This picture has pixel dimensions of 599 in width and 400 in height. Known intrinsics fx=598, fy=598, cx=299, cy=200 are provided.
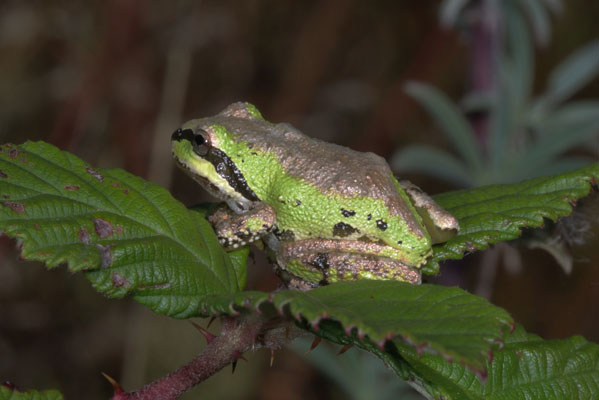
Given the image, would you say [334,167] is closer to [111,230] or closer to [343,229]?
[343,229]

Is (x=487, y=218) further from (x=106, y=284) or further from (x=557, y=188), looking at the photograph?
(x=106, y=284)

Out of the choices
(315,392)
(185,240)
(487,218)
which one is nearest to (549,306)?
(315,392)

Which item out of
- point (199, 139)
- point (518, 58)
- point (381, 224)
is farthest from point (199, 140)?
point (518, 58)

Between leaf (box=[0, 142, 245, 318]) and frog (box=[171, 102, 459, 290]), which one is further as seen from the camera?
frog (box=[171, 102, 459, 290])

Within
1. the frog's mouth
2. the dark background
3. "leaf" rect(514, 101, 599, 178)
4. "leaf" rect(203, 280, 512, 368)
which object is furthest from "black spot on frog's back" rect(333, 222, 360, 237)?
the dark background

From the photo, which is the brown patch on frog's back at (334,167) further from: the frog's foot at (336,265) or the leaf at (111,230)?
the leaf at (111,230)

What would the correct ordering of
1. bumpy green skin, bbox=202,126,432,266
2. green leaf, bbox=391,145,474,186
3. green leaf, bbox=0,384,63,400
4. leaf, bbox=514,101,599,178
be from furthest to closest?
green leaf, bbox=391,145,474,186 < leaf, bbox=514,101,599,178 < bumpy green skin, bbox=202,126,432,266 < green leaf, bbox=0,384,63,400

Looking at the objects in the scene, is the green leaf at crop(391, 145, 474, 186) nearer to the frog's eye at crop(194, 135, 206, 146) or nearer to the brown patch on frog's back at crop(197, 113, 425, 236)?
the brown patch on frog's back at crop(197, 113, 425, 236)
